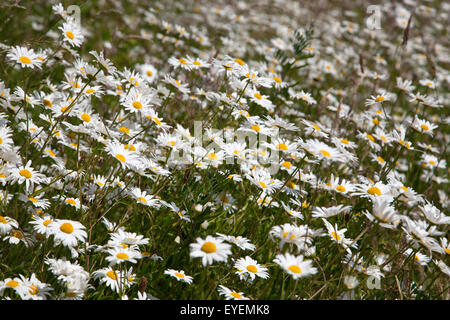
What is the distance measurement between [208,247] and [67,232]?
2.19ft

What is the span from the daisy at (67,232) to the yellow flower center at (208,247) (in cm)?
56

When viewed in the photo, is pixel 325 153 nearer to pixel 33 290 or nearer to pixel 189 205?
pixel 189 205

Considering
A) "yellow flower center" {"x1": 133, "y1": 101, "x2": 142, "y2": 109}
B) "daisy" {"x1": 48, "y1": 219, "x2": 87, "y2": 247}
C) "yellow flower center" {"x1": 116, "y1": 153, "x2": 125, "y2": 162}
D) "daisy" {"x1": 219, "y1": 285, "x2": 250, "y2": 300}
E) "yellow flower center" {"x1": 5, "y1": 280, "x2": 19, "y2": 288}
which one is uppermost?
"yellow flower center" {"x1": 133, "y1": 101, "x2": 142, "y2": 109}

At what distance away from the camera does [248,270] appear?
2277 millimetres

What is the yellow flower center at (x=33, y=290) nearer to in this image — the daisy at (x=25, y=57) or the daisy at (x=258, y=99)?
the daisy at (x=25, y=57)

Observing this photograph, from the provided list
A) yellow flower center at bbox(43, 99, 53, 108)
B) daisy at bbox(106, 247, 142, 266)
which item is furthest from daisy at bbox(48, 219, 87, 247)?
yellow flower center at bbox(43, 99, 53, 108)

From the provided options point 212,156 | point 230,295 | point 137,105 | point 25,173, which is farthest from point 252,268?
point 25,173

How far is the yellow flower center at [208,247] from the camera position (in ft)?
6.15

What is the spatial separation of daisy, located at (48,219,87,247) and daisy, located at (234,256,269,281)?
0.78 meters

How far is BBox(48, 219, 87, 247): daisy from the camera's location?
6.48 ft

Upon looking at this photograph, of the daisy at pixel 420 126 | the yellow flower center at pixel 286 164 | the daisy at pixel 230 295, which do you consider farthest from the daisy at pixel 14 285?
the daisy at pixel 420 126

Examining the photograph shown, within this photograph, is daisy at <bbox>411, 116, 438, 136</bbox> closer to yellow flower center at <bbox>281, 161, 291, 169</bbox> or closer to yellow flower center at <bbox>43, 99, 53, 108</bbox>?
yellow flower center at <bbox>281, 161, 291, 169</bbox>

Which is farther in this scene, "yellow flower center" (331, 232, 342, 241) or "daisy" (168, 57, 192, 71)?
"daisy" (168, 57, 192, 71)
